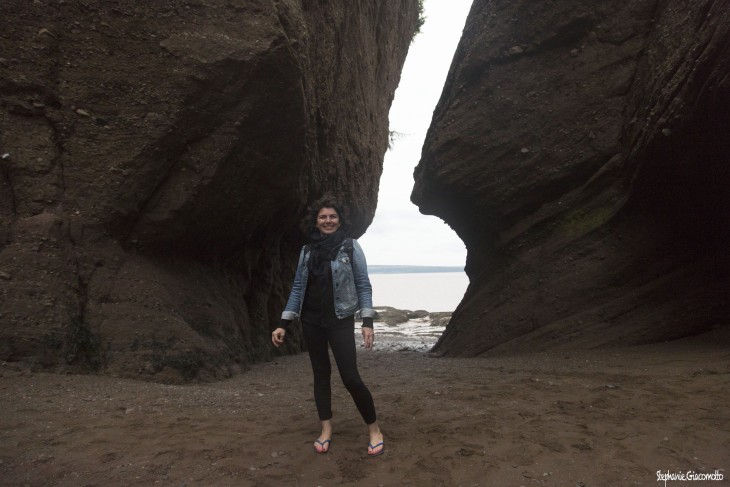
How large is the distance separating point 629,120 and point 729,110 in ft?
6.63

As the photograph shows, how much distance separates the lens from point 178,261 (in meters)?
7.93

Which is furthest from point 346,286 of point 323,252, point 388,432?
point 388,432

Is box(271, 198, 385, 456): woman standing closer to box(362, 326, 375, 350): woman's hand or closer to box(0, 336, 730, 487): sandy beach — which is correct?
box(362, 326, 375, 350): woman's hand

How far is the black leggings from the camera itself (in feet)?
12.6

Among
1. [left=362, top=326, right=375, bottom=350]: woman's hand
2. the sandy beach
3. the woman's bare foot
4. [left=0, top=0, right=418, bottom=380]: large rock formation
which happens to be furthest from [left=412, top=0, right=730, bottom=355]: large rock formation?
the woman's bare foot

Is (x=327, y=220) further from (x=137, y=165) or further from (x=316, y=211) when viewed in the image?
(x=137, y=165)

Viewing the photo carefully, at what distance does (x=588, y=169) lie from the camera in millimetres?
9555

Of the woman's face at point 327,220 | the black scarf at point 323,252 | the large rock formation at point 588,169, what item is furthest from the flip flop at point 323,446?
the large rock formation at point 588,169

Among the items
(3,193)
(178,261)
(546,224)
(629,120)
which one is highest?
(629,120)

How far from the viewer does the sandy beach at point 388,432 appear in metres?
3.36

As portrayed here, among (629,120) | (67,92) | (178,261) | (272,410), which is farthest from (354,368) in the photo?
(629,120)

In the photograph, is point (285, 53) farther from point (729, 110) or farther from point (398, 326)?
point (398, 326)

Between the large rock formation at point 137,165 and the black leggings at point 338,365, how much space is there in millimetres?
3155

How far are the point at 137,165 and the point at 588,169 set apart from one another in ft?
25.8
